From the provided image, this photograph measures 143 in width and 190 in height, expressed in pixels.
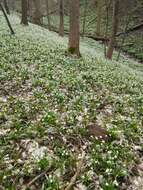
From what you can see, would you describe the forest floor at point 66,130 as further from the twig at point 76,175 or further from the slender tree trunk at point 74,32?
the slender tree trunk at point 74,32

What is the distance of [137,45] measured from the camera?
3884 centimetres

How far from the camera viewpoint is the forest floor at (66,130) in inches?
244

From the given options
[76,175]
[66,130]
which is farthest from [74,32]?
[76,175]

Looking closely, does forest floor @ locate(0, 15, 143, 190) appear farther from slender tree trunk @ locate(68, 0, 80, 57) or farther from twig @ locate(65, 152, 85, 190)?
slender tree trunk @ locate(68, 0, 80, 57)

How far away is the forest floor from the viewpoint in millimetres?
6199

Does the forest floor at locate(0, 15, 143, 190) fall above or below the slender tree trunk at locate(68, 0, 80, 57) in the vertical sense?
below

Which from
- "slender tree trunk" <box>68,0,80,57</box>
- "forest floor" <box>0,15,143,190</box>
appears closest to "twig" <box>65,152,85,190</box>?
"forest floor" <box>0,15,143,190</box>

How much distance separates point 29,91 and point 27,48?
22.9ft

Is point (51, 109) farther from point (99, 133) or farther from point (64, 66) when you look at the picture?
point (64, 66)

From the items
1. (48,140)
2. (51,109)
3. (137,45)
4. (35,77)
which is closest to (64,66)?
(35,77)

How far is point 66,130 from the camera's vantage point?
779 cm

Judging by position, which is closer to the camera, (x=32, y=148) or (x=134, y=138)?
(x=32, y=148)

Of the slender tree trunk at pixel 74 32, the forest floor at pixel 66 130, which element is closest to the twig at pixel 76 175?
the forest floor at pixel 66 130

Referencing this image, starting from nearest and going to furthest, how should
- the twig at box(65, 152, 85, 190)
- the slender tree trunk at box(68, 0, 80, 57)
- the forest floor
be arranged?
1. the twig at box(65, 152, 85, 190)
2. the forest floor
3. the slender tree trunk at box(68, 0, 80, 57)
